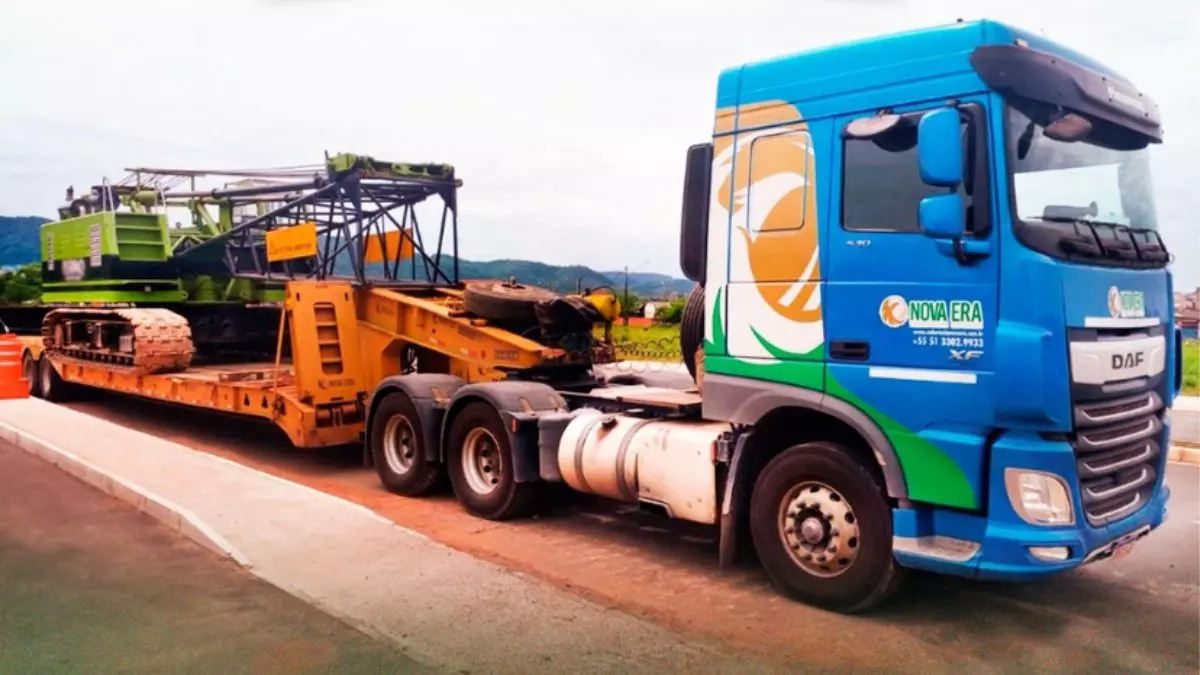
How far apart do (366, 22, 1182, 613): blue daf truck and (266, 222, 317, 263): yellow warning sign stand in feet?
17.3

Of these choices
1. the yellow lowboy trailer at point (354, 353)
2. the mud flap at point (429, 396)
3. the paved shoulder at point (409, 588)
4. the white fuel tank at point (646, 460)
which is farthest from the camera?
the yellow lowboy trailer at point (354, 353)

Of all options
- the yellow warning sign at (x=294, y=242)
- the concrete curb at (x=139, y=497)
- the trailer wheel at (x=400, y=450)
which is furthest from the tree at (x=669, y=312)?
the concrete curb at (x=139, y=497)

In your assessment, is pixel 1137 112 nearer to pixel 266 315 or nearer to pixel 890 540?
pixel 890 540

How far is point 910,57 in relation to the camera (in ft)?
17.7

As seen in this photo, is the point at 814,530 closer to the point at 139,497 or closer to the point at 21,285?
the point at 139,497

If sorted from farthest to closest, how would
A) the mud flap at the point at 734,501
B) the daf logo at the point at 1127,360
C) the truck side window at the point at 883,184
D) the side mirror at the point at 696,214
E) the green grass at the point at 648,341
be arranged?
1. the green grass at the point at 648,341
2. the side mirror at the point at 696,214
3. the mud flap at the point at 734,501
4. the truck side window at the point at 883,184
5. the daf logo at the point at 1127,360

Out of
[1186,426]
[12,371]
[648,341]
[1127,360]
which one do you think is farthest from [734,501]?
[648,341]

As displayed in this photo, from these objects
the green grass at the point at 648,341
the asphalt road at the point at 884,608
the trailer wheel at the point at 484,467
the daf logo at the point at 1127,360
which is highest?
the daf logo at the point at 1127,360

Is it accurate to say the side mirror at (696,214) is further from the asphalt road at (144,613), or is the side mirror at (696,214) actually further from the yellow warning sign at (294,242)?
the yellow warning sign at (294,242)

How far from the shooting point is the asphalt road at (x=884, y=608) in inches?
202

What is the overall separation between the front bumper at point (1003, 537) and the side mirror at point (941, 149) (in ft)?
4.39

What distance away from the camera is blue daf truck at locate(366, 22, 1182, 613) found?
5.00 meters

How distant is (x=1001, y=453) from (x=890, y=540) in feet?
2.54

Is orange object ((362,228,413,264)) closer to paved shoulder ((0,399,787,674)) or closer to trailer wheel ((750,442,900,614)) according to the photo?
paved shoulder ((0,399,787,674))
